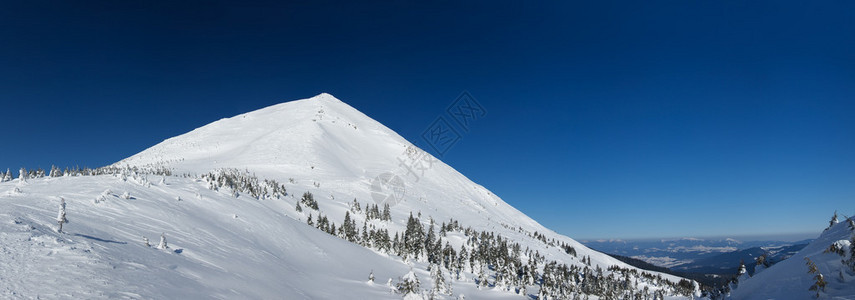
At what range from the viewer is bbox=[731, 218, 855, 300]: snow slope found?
1196 cm

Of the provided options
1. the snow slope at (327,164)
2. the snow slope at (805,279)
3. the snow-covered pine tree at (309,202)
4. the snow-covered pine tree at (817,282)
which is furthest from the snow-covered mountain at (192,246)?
the snow slope at (805,279)

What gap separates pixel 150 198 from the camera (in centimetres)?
2883

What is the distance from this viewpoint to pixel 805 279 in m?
13.7

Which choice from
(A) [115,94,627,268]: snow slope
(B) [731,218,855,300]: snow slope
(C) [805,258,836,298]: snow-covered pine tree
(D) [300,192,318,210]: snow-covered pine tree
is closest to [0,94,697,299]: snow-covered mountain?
(D) [300,192,318,210]: snow-covered pine tree

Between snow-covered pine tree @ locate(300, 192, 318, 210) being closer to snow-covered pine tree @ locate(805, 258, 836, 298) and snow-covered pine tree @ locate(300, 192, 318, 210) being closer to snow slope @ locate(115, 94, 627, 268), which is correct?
snow slope @ locate(115, 94, 627, 268)

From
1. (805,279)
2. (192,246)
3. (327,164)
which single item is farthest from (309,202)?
(805,279)

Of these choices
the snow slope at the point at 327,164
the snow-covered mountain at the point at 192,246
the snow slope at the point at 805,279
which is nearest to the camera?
the snow slope at the point at 805,279

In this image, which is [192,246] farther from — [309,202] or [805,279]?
[309,202]

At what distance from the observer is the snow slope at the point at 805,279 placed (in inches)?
471

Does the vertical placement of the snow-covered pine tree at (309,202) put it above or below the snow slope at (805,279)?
below

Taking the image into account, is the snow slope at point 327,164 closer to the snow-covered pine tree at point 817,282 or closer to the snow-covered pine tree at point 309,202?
the snow-covered pine tree at point 309,202

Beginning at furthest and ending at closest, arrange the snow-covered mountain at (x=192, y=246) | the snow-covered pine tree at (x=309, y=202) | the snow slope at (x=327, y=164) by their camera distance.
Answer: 1. the snow slope at (x=327, y=164)
2. the snow-covered pine tree at (x=309, y=202)
3. the snow-covered mountain at (x=192, y=246)

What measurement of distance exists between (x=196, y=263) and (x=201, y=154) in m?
154

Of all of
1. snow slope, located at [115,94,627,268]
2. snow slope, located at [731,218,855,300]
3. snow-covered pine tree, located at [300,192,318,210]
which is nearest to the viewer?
snow slope, located at [731,218,855,300]
